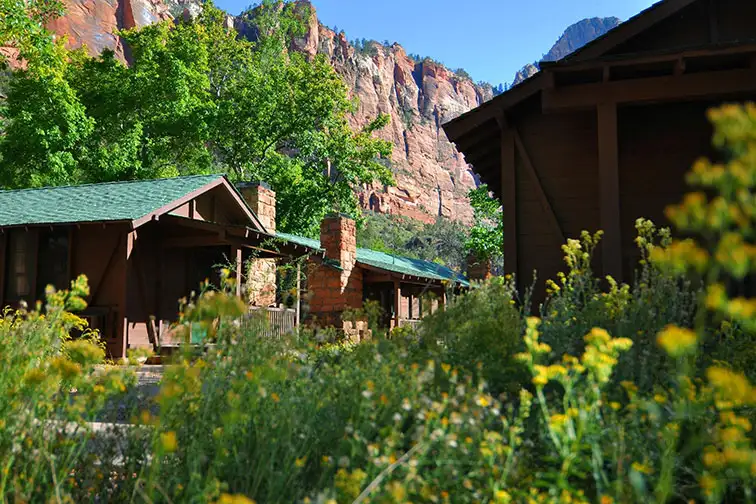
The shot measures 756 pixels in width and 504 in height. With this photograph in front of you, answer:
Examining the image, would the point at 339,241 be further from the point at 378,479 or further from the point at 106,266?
the point at 378,479

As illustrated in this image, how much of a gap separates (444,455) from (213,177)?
13.2 m

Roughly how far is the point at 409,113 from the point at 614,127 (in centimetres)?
11232

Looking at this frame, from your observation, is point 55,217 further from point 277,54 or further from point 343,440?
point 277,54

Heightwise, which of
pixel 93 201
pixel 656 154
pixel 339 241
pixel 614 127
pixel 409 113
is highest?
pixel 409 113

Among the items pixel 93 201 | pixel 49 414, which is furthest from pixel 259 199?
pixel 49 414

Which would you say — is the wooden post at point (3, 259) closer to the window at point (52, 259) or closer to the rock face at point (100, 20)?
the window at point (52, 259)

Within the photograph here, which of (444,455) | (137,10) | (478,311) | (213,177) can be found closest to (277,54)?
(213,177)

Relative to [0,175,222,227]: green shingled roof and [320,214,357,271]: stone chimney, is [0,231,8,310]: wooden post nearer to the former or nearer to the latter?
[0,175,222,227]: green shingled roof

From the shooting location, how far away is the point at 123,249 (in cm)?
1268

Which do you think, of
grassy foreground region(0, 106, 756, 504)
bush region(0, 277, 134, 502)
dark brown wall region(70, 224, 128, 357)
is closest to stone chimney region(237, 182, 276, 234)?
dark brown wall region(70, 224, 128, 357)

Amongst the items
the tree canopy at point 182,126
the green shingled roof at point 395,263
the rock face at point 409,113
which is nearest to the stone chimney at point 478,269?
the green shingled roof at point 395,263

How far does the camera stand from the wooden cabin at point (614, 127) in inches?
279

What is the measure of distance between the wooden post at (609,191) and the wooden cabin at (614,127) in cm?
1

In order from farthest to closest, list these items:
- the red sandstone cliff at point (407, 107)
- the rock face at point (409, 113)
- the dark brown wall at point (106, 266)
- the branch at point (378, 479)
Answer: the rock face at point (409, 113)
the red sandstone cliff at point (407, 107)
the dark brown wall at point (106, 266)
the branch at point (378, 479)
